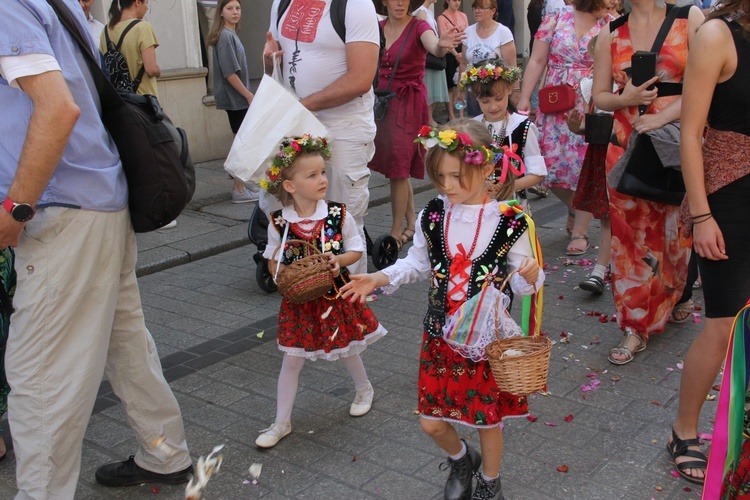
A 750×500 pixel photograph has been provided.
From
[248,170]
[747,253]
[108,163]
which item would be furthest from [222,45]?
[747,253]

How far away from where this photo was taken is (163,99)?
32.1 ft

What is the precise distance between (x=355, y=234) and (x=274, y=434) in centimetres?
99

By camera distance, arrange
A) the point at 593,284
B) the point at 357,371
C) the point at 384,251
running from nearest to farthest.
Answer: the point at 357,371 < the point at 593,284 < the point at 384,251

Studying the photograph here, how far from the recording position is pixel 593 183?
20.0ft

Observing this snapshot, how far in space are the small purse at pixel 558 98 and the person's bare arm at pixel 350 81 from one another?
1.87 meters

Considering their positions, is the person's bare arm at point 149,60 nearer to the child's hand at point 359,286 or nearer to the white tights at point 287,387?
the white tights at point 287,387

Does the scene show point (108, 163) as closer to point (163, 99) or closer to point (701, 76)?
point (701, 76)

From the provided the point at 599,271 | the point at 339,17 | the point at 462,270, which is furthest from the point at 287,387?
the point at 599,271

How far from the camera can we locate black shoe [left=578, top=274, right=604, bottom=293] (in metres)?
5.65

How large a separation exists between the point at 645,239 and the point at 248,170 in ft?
7.27

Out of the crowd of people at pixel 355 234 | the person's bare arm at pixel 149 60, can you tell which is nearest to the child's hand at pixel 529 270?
the crowd of people at pixel 355 234

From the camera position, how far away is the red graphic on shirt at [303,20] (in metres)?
4.70

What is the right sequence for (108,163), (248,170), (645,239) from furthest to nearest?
(645,239), (248,170), (108,163)

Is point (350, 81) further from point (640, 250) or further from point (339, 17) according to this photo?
point (640, 250)
